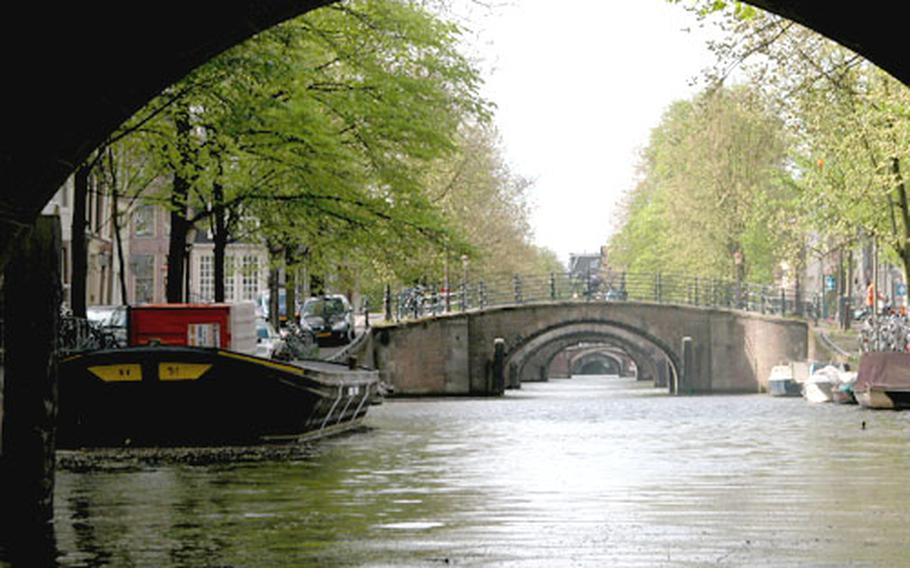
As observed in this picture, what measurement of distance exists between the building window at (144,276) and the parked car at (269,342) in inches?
997

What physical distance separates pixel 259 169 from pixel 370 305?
2598cm

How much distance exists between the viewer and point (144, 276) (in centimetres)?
6438

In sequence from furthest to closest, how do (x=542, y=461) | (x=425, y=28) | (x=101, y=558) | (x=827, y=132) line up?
(x=827, y=132)
(x=425, y=28)
(x=542, y=461)
(x=101, y=558)

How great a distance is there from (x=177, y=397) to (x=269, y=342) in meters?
15.2

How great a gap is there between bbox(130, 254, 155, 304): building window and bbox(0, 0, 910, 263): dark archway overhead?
56.7 meters

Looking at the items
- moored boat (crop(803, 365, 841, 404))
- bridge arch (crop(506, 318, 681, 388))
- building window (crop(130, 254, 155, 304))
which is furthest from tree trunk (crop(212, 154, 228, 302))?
building window (crop(130, 254, 155, 304))

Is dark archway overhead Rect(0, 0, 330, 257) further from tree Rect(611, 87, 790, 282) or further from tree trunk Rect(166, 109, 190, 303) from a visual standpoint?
tree Rect(611, 87, 790, 282)

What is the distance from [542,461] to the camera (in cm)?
1800

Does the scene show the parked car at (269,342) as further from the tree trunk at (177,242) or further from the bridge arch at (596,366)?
the bridge arch at (596,366)

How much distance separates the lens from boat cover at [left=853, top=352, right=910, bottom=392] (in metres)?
31.1

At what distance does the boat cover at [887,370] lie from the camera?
3109 cm

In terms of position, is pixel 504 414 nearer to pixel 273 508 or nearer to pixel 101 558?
pixel 273 508

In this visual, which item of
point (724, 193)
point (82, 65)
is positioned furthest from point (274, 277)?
point (82, 65)

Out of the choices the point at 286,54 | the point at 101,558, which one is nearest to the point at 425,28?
the point at 286,54
